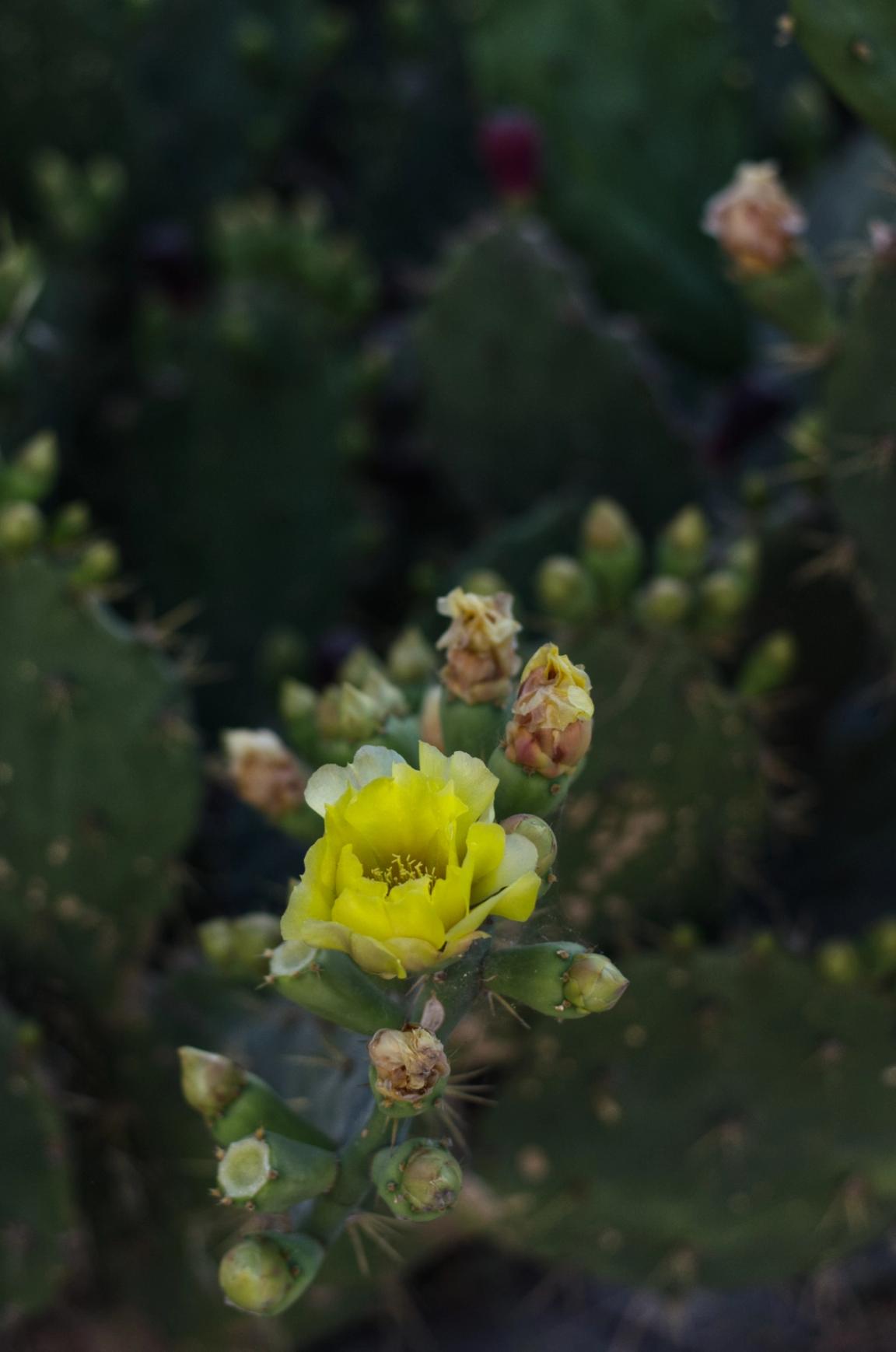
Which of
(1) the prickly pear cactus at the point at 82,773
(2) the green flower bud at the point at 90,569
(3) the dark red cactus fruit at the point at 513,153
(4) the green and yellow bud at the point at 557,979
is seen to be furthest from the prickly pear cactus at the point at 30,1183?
(3) the dark red cactus fruit at the point at 513,153

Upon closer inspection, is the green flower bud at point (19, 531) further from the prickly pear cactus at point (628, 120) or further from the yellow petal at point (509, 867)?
the prickly pear cactus at point (628, 120)

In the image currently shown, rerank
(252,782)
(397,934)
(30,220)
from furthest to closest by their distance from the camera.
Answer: (30,220) → (252,782) → (397,934)

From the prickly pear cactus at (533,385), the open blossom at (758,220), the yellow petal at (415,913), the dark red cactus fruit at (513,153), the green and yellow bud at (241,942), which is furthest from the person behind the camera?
the dark red cactus fruit at (513,153)

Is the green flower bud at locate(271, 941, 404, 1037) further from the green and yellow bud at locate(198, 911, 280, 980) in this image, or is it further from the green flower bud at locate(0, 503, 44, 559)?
the green flower bud at locate(0, 503, 44, 559)

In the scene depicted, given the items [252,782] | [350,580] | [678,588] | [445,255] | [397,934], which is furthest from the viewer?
[350,580]

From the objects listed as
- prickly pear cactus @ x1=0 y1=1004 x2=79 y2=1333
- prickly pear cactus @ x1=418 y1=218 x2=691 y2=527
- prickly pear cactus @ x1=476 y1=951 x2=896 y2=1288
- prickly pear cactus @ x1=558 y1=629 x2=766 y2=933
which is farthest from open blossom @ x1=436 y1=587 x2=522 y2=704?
prickly pear cactus @ x1=418 y1=218 x2=691 y2=527

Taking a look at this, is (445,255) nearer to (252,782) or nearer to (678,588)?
(678,588)

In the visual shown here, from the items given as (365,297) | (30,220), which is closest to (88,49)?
(30,220)
